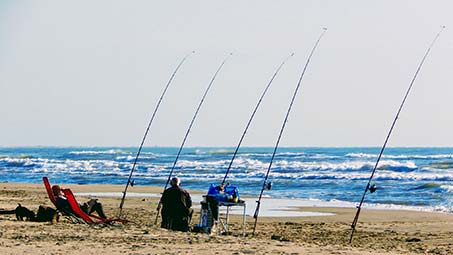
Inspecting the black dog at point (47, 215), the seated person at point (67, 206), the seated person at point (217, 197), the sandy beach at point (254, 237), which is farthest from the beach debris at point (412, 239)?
the black dog at point (47, 215)

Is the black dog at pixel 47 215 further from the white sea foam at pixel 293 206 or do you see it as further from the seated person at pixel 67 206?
the white sea foam at pixel 293 206

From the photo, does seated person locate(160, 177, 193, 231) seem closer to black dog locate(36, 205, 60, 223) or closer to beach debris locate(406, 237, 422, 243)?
black dog locate(36, 205, 60, 223)

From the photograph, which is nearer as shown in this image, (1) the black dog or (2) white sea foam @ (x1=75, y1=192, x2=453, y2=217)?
(1) the black dog

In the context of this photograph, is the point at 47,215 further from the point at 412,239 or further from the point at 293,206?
the point at 293,206

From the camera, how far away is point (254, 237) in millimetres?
14312

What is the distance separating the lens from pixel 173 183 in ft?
47.3

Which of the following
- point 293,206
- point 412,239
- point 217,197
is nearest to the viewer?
point 217,197

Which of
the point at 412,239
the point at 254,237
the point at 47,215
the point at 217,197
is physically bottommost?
the point at 412,239

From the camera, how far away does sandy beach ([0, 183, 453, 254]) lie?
36.8 ft

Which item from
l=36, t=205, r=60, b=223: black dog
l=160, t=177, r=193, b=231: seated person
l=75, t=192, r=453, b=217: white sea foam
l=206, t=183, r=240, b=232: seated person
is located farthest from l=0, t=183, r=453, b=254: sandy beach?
l=75, t=192, r=453, b=217: white sea foam

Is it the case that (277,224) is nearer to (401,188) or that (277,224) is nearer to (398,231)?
(398,231)

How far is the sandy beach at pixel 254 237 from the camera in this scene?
36.8ft

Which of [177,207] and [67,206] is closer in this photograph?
[177,207]

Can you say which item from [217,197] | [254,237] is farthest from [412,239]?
[217,197]
